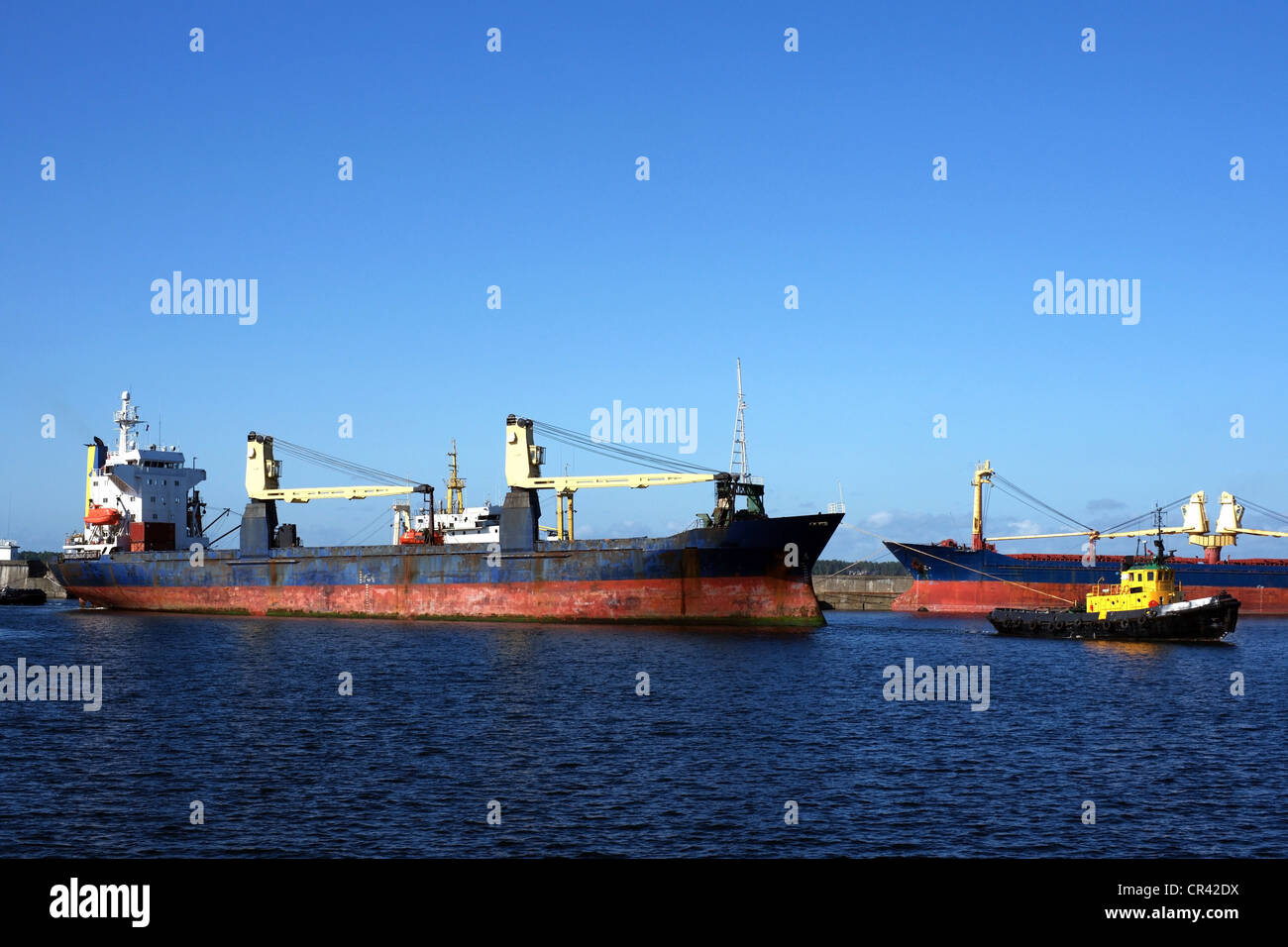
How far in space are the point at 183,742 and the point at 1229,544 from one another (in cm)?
8360

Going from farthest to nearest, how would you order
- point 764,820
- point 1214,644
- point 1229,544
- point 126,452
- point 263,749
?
point 1229,544
point 126,452
point 1214,644
point 263,749
point 764,820

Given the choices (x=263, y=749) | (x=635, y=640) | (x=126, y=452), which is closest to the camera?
(x=263, y=749)

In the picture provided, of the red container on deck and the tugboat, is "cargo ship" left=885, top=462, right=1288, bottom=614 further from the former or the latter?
the red container on deck

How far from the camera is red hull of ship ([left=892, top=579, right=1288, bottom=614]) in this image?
71.0 meters

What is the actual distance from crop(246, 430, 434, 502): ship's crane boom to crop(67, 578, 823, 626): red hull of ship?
5445 millimetres

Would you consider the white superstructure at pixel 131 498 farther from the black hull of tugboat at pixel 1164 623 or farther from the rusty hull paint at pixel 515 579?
the black hull of tugboat at pixel 1164 623

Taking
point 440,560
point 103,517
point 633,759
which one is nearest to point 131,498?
point 103,517

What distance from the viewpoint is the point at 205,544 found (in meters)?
68.1

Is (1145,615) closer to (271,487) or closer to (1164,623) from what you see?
(1164,623)

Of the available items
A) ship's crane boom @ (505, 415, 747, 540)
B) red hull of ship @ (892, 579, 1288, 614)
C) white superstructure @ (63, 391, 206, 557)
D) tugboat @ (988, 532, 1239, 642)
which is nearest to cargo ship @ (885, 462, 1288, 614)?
red hull of ship @ (892, 579, 1288, 614)

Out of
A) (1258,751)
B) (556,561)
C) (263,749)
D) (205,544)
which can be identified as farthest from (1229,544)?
(263,749)

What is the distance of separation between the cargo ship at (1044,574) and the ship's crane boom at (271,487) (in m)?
37.8
